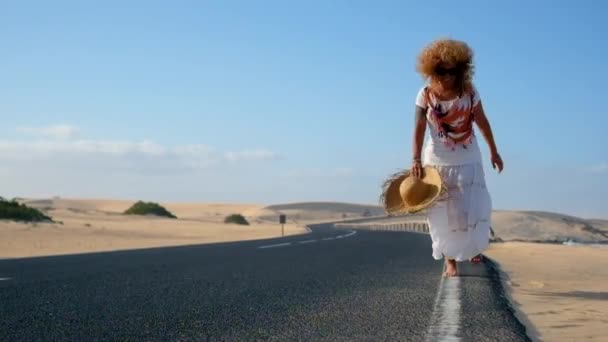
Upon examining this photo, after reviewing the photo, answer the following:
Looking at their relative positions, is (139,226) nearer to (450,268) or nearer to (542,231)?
(542,231)

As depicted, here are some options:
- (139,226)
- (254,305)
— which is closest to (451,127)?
(254,305)

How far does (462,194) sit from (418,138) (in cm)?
67

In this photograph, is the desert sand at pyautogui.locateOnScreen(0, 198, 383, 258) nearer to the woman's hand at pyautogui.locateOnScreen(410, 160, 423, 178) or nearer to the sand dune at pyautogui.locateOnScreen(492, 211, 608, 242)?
the woman's hand at pyautogui.locateOnScreen(410, 160, 423, 178)

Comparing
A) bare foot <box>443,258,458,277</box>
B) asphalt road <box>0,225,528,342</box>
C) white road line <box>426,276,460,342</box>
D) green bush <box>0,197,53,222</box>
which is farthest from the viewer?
green bush <box>0,197,53,222</box>

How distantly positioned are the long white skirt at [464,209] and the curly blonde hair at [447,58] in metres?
0.83

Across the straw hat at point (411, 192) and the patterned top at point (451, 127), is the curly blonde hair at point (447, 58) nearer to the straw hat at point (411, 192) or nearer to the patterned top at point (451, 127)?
the patterned top at point (451, 127)

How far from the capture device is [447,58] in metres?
7.15

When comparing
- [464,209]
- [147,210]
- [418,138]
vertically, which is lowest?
[464,209]

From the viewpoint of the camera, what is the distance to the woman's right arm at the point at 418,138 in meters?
7.46

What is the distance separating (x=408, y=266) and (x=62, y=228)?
29.5 meters

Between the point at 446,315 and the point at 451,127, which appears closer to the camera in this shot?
the point at 446,315

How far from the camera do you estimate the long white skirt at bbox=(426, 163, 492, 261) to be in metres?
7.46

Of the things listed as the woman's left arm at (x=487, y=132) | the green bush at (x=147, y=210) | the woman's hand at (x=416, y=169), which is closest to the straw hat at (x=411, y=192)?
the woman's hand at (x=416, y=169)

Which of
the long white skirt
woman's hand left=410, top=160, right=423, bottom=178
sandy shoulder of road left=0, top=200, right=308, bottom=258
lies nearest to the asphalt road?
the long white skirt
